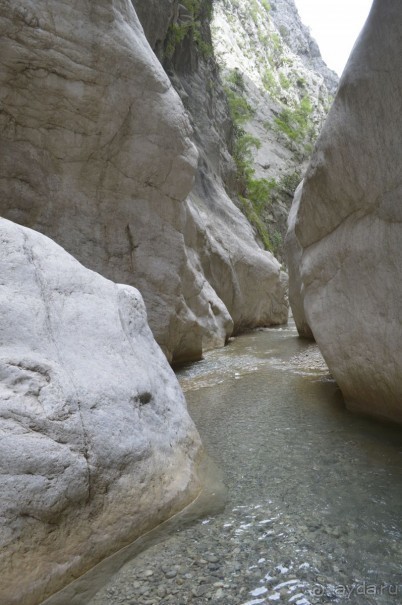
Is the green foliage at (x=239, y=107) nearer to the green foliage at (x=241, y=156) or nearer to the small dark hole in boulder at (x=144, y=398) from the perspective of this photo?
the green foliage at (x=241, y=156)

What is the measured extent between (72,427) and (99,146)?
666 centimetres

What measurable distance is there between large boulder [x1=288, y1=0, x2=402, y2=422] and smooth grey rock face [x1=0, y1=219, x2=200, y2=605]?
2.17 m

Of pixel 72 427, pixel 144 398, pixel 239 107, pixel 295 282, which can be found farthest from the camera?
pixel 239 107

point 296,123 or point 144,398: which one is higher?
point 296,123

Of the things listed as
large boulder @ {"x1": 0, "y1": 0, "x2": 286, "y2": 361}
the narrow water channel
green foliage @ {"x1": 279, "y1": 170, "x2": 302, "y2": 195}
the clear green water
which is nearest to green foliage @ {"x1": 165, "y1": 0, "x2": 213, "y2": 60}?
large boulder @ {"x1": 0, "y1": 0, "x2": 286, "y2": 361}

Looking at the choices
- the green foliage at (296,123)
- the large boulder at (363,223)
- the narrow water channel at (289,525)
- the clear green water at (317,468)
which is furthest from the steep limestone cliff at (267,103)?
the narrow water channel at (289,525)

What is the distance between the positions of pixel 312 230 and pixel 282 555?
4.15m

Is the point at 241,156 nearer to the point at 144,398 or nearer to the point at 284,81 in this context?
the point at 144,398

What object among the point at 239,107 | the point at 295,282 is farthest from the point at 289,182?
the point at 295,282

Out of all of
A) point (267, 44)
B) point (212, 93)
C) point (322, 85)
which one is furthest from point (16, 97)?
point (322, 85)

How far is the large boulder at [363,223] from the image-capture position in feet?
13.0

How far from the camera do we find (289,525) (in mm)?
2893

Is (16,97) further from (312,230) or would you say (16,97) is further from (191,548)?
(191,548)

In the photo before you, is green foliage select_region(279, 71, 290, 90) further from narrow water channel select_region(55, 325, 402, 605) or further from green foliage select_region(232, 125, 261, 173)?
narrow water channel select_region(55, 325, 402, 605)
